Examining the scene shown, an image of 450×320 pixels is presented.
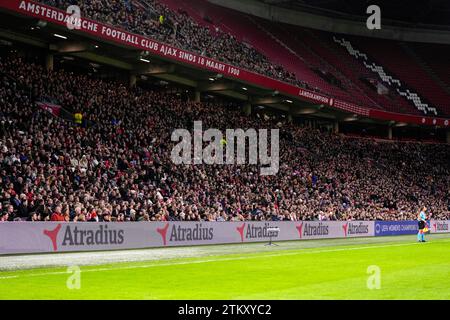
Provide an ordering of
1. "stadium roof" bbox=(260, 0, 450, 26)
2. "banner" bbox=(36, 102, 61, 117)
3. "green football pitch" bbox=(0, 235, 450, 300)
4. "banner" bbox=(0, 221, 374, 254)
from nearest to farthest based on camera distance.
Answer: "green football pitch" bbox=(0, 235, 450, 300)
"banner" bbox=(0, 221, 374, 254)
"banner" bbox=(36, 102, 61, 117)
"stadium roof" bbox=(260, 0, 450, 26)

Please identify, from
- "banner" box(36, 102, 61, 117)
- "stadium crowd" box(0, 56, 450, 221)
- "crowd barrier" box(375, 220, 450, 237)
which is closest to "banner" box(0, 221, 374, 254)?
"stadium crowd" box(0, 56, 450, 221)

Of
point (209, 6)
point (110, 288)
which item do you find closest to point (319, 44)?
point (209, 6)

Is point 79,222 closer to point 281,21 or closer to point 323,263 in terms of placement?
point 323,263

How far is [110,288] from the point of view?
39.5 feet

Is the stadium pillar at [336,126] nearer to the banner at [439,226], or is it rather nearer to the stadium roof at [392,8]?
the stadium roof at [392,8]

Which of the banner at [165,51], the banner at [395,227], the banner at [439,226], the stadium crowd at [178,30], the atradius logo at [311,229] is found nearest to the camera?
the banner at [165,51]

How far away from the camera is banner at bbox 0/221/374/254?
64.8ft

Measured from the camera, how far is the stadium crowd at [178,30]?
33469 mm

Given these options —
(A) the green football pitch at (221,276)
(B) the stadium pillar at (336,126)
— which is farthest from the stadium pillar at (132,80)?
(B) the stadium pillar at (336,126)

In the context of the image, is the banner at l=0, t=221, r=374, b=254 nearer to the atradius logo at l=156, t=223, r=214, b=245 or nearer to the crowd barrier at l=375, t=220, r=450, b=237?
the atradius logo at l=156, t=223, r=214, b=245

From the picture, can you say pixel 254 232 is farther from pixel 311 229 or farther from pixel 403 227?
pixel 403 227

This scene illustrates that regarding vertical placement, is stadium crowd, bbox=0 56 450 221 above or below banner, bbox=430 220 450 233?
above

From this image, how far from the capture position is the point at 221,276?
48.2 ft

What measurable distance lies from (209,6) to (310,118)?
13.5 m
